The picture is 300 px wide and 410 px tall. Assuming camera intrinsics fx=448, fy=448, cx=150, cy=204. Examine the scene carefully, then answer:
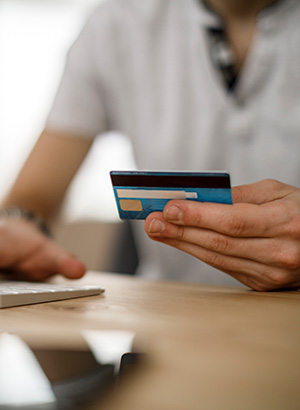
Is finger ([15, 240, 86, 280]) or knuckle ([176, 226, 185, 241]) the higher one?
knuckle ([176, 226, 185, 241])

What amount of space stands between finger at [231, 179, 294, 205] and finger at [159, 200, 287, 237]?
3 cm

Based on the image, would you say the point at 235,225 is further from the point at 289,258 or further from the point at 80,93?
the point at 80,93

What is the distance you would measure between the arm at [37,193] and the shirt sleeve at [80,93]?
3 cm

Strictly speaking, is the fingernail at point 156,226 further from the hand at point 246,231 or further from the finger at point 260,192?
the finger at point 260,192

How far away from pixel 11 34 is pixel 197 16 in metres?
2.58

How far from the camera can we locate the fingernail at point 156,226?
533mm

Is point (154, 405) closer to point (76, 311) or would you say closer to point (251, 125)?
point (76, 311)

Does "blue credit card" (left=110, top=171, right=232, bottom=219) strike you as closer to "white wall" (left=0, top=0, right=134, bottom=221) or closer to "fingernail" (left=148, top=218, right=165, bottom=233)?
"fingernail" (left=148, top=218, right=165, bottom=233)

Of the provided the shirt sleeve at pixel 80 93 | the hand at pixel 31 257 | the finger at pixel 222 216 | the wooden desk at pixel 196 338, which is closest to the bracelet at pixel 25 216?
the hand at pixel 31 257

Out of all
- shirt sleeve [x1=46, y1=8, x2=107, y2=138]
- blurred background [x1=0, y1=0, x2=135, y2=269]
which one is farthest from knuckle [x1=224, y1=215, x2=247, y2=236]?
blurred background [x1=0, y1=0, x2=135, y2=269]

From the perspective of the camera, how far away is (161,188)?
51cm

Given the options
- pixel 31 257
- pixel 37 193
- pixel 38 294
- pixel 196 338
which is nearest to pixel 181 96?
pixel 37 193

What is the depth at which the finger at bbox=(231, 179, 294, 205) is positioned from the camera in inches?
22.4

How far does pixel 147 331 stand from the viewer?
0.36m
